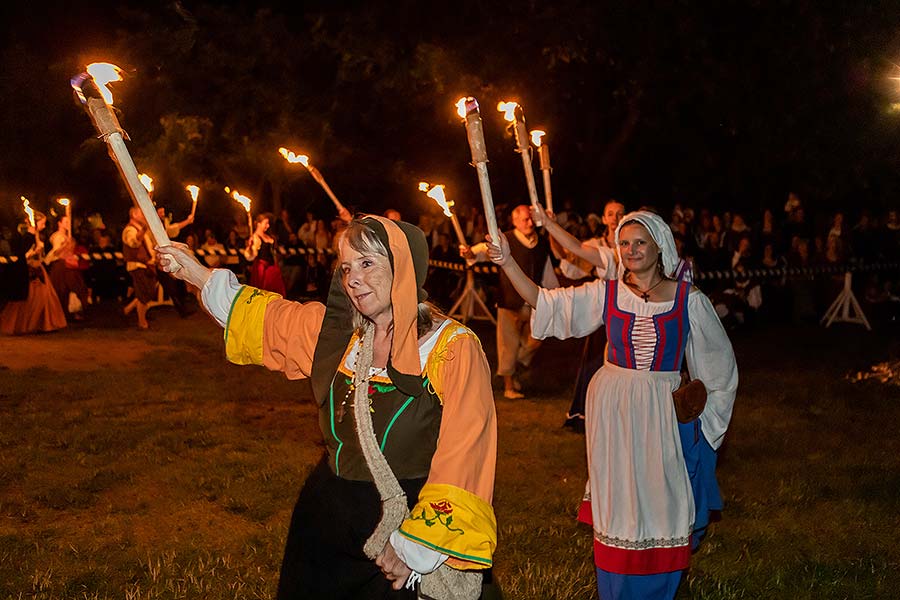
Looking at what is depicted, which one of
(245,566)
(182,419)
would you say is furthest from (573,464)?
(182,419)

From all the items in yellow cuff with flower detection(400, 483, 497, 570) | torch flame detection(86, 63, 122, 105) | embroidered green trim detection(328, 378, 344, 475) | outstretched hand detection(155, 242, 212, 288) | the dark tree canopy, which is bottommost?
yellow cuff with flower detection(400, 483, 497, 570)

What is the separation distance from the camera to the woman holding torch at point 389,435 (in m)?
2.98

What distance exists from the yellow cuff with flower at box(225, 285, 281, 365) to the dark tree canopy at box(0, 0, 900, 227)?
45.7 feet

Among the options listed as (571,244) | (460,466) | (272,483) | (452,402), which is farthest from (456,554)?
(272,483)

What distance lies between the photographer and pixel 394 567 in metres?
3.06

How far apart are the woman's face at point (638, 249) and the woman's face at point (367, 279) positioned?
6.73 ft

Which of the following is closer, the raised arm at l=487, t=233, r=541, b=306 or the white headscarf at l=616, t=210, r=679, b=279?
the raised arm at l=487, t=233, r=541, b=306

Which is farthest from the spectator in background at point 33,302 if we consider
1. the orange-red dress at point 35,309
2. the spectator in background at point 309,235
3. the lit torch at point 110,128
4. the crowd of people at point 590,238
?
the lit torch at point 110,128

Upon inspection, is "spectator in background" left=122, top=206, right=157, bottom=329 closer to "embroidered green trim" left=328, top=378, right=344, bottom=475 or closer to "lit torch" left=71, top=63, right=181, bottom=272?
"lit torch" left=71, top=63, right=181, bottom=272

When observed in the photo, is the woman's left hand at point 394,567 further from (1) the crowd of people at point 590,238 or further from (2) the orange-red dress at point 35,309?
(2) the orange-red dress at point 35,309

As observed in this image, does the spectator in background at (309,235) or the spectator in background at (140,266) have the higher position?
the spectator in background at (309,235)

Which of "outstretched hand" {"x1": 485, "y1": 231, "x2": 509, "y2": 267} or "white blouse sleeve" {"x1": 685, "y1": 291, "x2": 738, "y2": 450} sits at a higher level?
"outstretched hand" {"x1": 485, "y1": 231, "x2": 509, "y2": 267}

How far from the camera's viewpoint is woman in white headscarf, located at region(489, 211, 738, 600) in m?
4.78

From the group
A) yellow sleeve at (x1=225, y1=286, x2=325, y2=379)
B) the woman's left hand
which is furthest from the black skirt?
yellow sleeve at (x1=225, y1=286, x2=325, y2=379)
